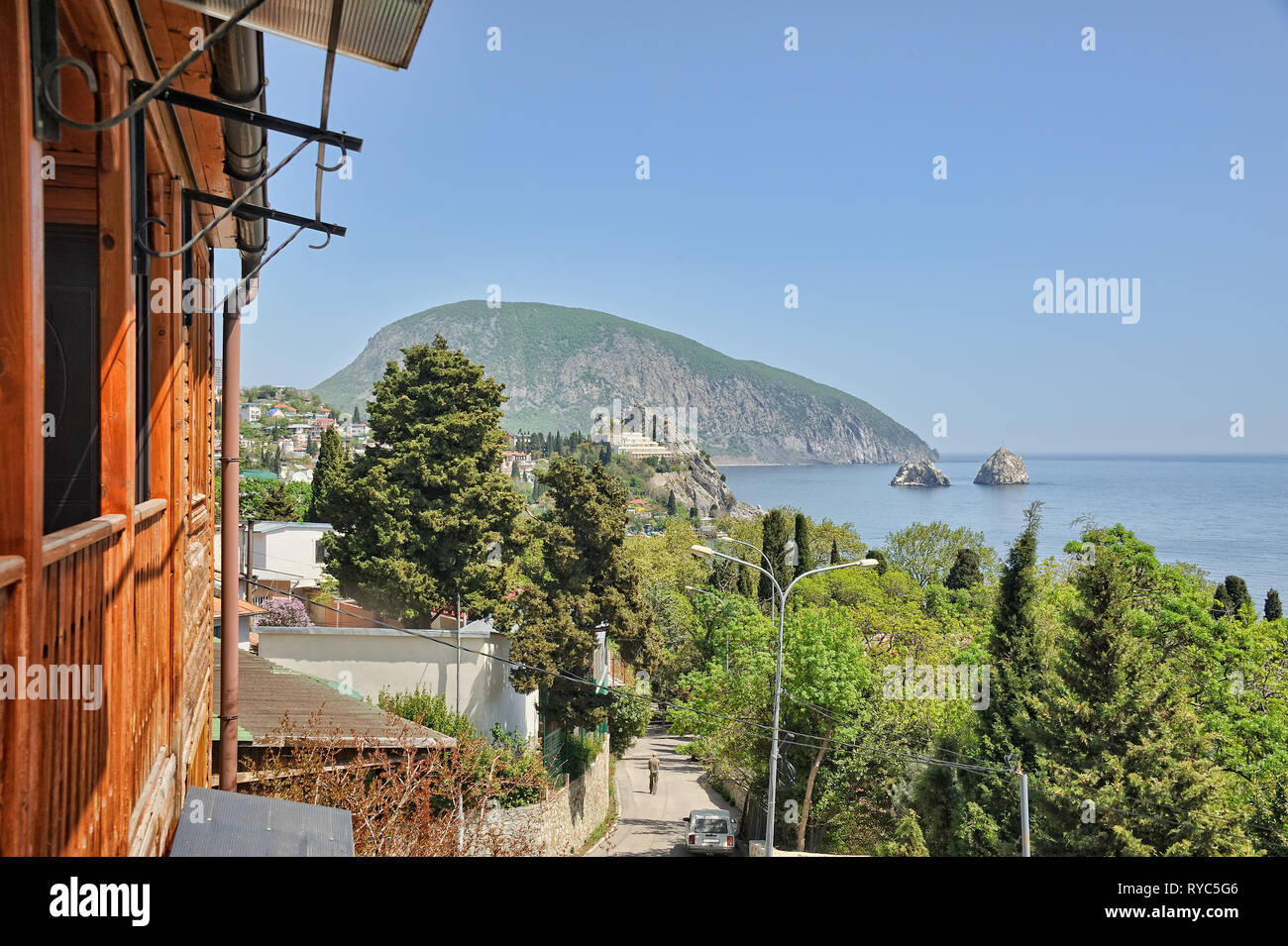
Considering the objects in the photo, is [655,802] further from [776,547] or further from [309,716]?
[776,547]

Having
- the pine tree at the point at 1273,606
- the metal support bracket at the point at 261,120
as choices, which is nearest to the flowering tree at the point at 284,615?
the metal support bracket at the point at 261,120

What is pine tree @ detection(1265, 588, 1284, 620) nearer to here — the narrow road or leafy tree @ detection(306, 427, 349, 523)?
the narrow road

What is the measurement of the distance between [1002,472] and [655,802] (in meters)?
129

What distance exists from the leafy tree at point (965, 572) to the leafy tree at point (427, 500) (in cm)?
2569

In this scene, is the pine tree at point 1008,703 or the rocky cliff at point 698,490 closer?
the pine tree at point 1008,703

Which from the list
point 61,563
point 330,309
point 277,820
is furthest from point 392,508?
point 330,309

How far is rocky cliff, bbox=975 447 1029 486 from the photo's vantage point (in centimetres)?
Result: 14000

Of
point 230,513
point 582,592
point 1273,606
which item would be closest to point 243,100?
point 230,513

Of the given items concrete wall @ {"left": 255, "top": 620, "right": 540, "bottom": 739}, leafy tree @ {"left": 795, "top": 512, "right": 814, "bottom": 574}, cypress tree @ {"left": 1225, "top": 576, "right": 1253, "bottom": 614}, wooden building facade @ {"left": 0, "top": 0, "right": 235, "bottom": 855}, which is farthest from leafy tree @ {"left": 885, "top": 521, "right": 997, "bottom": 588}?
wooden building facade @ {"left": 0, "top": 0, "right": 235, "bottom": 855}

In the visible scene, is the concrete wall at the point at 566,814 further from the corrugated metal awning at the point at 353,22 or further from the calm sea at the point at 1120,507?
the calm sea at the point at 1120,507

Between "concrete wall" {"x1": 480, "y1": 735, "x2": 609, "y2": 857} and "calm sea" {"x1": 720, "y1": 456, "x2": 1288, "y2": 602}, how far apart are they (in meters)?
22.1

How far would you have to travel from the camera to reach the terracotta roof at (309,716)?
31.0 ft
